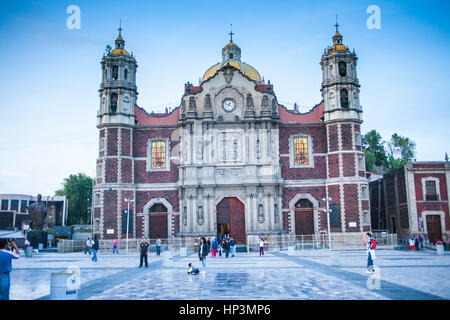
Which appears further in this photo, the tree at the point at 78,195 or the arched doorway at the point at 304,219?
the tree at the point at 78,195

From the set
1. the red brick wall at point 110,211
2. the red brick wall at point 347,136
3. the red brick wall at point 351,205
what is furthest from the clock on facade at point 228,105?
the red brick wall at point 110,211

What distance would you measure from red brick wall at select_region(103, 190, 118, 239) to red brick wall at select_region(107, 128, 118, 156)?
3.62 metres

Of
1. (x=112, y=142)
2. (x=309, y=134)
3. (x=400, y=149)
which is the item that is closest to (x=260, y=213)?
(x=309, y=134)

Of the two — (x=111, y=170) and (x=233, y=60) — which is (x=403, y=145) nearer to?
(x=233, y=60)

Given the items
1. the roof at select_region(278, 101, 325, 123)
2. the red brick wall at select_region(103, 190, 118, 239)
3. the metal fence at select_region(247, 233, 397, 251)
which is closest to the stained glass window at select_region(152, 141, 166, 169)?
the red brick wall at select_region(103, 190, 118, 239)

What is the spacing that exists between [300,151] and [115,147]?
17.5m

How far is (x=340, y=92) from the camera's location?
133 ft

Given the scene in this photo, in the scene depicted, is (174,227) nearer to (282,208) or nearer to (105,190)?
(105,190)

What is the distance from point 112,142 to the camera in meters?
40.0

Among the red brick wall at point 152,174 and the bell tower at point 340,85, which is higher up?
the bell tower at point 340,85

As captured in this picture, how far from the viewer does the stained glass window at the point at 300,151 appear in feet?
135

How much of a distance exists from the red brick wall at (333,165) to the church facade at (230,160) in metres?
0.09

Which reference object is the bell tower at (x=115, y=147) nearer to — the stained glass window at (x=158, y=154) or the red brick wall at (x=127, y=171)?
the red brick wall at (x=127, y=171)

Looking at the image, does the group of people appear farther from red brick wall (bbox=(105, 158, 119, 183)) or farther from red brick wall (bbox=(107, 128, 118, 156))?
red brick wall (bbox=(107, 128, 118, 156))
